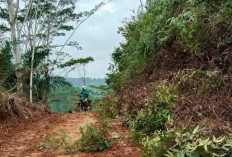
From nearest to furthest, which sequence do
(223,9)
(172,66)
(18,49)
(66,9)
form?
(223,9)
(172,66)
(18,49)
(66,9)

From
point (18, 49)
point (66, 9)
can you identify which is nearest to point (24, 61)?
point (18, 49)

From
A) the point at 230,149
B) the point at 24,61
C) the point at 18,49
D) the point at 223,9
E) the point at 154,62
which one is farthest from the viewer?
the point at 24,61

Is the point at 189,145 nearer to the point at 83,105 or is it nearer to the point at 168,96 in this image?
the point at 168,96

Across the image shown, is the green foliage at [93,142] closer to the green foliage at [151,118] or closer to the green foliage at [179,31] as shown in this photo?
the green foliage at [151,118]

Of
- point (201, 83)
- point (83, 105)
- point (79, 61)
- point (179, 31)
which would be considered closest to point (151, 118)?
point (201, 83)

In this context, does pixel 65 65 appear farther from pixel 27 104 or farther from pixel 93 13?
pixel 27 104

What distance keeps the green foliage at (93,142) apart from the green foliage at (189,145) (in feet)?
2.68

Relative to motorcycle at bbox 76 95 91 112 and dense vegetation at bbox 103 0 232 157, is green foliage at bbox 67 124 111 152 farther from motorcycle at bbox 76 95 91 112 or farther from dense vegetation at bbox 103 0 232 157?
motorcycle at bbox 76 95 91 112

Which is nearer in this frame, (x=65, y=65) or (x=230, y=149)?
(x=230, y=149)

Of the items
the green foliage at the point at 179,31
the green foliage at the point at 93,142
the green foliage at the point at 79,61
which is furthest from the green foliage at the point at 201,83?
the green foliage at the point at 79,61

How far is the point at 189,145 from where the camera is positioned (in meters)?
2.31

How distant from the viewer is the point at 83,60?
68.2ft

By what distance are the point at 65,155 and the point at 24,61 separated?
13.1 m

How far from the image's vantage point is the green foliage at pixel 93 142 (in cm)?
326
